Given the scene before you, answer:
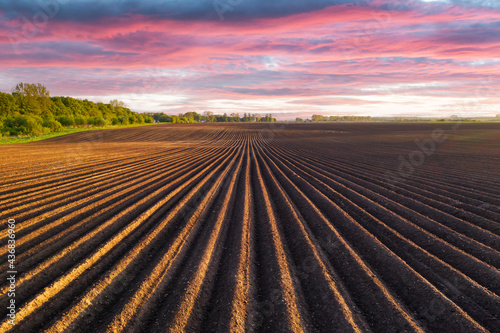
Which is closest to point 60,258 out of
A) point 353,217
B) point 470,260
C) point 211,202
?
point 211,202

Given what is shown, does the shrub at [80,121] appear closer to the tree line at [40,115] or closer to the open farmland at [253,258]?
the tree line at [40,115]

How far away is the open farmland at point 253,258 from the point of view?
138 inches

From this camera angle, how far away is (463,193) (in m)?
9.04

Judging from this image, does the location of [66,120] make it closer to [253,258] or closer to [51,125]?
[51,125]

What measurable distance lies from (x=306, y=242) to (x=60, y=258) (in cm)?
474

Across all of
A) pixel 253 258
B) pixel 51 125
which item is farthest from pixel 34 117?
pixel 253 258

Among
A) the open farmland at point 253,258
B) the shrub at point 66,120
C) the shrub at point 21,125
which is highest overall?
the shrub at point 66,120

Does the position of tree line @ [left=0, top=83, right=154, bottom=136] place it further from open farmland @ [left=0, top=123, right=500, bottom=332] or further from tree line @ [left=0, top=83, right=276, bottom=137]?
open farmland @ [left=0, top=123, right=500, bottom=332]

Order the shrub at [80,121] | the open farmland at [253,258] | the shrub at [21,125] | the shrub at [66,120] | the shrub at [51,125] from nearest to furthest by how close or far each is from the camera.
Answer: the open farmland at [253,258], the shrub at [21,125], the shrub at [51,125], the shrub at [66,120], the shrub at [80,121]

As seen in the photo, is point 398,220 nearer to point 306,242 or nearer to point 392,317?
point 306,242

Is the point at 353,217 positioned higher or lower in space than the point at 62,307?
higher

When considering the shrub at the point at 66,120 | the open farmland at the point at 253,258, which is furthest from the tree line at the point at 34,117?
the open farmland at the point at 253,258

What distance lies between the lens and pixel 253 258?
5.05 metres

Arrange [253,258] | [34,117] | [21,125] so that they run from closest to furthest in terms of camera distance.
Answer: [253,258]
[21,125]
[34,117]
